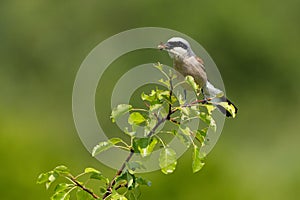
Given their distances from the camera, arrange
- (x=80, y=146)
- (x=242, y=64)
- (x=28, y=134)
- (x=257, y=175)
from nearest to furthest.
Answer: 1. (x=28, y=134)
2. (x=257, y=175)
3. (x=80, y=146)
4. (x=242, y=64)

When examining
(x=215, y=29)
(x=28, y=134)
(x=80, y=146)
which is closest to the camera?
(x=28, y=134)

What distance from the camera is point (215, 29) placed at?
1472 cm

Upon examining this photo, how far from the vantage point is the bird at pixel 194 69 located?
1.81 m

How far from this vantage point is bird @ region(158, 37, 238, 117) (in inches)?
71.4

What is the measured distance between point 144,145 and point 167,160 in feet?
0.17

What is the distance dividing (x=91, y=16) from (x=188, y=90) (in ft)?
41.9

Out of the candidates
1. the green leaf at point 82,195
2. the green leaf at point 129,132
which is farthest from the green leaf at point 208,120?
the green leaf at point 82,195

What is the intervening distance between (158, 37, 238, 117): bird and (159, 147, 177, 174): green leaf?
137 mm

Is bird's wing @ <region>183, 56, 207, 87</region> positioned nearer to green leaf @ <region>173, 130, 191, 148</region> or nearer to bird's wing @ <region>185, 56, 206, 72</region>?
bird's wing @ <region>185, 56, 206, 72</region>

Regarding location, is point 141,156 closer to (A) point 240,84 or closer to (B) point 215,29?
(A) point 240,84

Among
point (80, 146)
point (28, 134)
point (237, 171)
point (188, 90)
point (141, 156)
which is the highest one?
point (80, 146)

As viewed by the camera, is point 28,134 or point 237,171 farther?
point 28,134

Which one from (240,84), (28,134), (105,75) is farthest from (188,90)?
(240,84)

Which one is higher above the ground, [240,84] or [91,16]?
[91,16]
